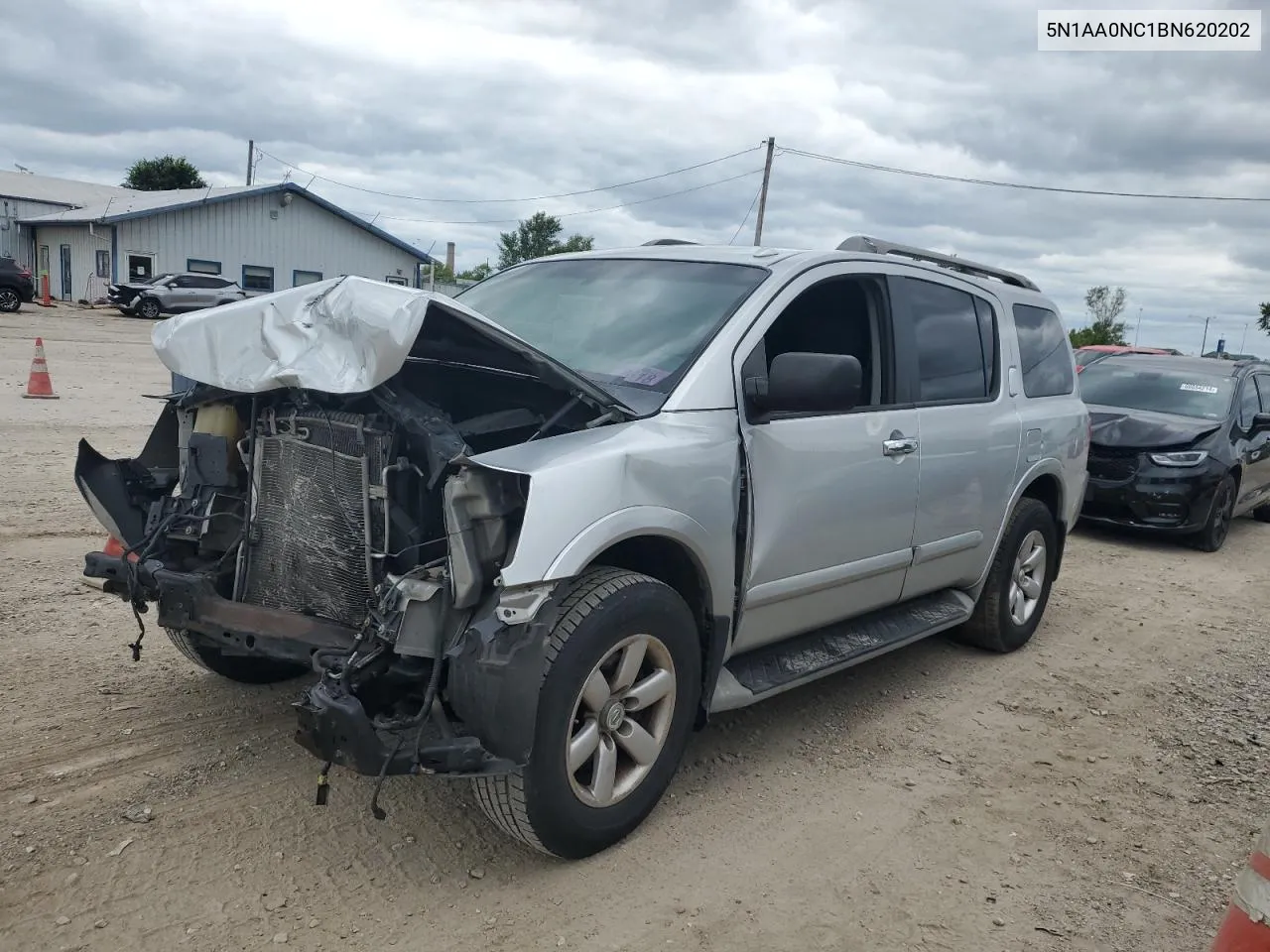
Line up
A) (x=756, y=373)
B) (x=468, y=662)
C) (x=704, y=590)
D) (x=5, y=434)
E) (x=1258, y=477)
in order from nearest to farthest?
(x=468, y=662) → (x=704, y=590) → (x=756, y=373) → (x=5, y=434) → (x=1258, y=477)

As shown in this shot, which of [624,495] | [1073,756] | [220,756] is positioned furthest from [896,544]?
[220,756]

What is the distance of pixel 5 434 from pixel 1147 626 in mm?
9558

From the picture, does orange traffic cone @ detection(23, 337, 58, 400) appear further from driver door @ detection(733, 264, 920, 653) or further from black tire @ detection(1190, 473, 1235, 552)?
black tire @ detection(1190, 473, 1235, 552)

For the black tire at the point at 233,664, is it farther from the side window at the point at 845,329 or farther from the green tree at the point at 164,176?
the green tree at the point at 164,176

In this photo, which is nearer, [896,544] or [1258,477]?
[896,544]

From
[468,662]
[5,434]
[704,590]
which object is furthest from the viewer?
[5,434]

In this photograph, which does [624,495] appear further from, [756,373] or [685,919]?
[685,919]

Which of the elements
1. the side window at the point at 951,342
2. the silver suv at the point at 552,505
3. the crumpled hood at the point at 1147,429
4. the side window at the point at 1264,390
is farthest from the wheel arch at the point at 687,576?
the side window at the point at 1264,390

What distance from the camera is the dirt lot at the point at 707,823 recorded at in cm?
286

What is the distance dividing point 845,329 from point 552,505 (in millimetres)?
2080

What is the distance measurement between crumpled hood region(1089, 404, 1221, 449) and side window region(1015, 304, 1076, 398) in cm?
326

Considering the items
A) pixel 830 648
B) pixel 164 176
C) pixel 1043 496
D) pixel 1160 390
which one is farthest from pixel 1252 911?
pixel 164 176

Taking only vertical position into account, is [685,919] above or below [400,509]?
below

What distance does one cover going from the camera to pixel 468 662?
279 centimetres
